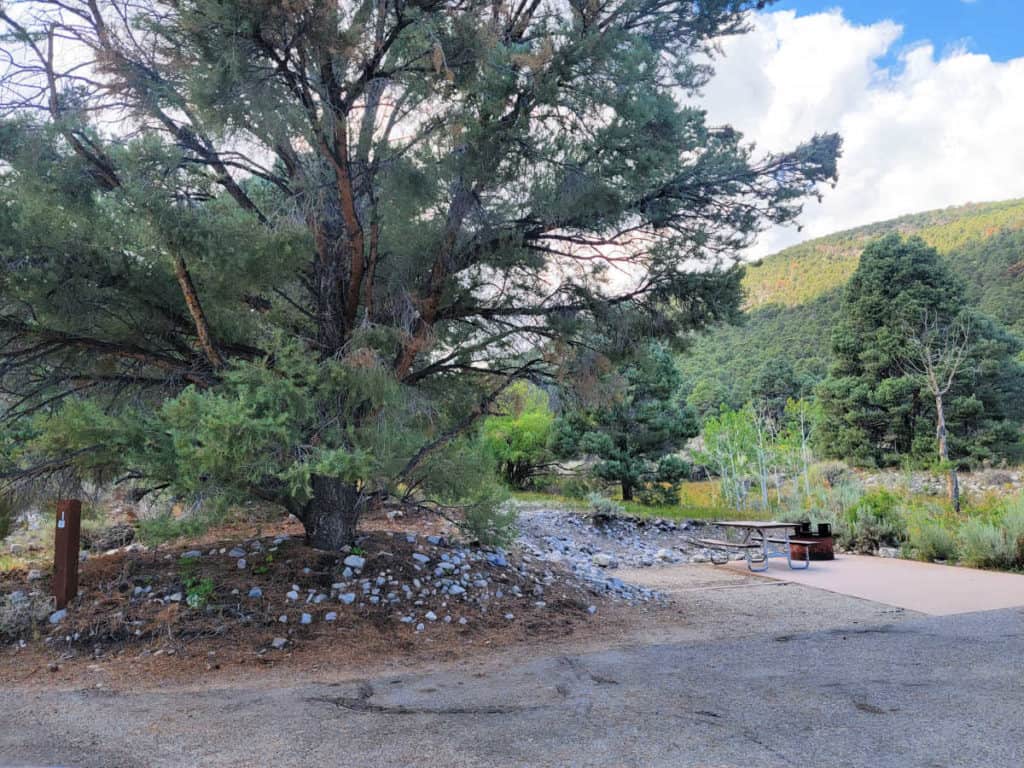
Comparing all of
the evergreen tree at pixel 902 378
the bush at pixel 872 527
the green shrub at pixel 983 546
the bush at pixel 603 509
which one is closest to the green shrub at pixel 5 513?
the bush at pixel 603 509

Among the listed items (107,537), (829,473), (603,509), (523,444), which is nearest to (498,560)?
(107,537)

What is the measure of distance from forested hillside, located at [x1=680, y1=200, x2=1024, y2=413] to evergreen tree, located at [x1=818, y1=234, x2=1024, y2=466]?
421cm

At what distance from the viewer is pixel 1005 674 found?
3.72 meters

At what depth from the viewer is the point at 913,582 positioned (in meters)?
7.18

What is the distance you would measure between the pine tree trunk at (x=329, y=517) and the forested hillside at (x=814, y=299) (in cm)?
2602

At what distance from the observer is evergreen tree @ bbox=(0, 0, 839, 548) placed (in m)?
4.24

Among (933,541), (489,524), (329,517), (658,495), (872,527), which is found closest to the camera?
(329,517)

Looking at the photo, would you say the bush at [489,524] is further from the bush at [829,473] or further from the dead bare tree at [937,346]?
the dead bare tree at [937,346]

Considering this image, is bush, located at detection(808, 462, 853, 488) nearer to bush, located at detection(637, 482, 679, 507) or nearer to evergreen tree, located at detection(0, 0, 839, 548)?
bush, located at detection(637, 482, 679, 507)

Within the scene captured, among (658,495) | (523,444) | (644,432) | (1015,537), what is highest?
(644,432)

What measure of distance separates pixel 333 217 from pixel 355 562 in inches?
119

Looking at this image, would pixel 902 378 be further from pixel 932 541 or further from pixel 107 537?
pixel 107 537

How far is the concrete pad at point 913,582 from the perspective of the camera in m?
5.96

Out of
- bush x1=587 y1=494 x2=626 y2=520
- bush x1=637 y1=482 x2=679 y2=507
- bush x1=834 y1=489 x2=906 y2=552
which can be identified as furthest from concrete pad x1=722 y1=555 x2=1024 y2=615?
bush x1=637 y1=482 x2=679 y2=507
